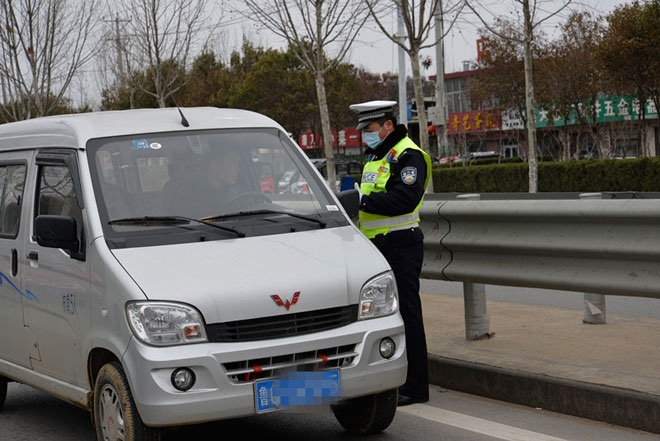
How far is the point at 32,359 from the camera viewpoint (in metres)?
5.59

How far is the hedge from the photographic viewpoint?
977 inches

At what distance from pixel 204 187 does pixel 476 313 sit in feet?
8.42

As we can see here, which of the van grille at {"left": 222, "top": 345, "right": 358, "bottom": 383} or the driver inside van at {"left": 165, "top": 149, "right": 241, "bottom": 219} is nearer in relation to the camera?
the van grille at {"left": 222, "top": 345, "right": 358, "bottom": 383}

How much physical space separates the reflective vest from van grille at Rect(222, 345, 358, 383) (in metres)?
1.46

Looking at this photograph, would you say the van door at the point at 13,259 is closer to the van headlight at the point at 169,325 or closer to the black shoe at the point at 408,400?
the van headlight at the point at 169,325

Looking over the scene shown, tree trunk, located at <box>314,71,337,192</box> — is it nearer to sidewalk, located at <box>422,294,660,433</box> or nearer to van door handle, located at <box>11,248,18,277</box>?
sidewalk, located at <box>422,294,660,433</box>

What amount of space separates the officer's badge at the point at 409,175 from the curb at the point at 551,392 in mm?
1287

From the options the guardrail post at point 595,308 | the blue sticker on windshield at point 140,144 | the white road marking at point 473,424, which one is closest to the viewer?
the white road marking at point 473,424

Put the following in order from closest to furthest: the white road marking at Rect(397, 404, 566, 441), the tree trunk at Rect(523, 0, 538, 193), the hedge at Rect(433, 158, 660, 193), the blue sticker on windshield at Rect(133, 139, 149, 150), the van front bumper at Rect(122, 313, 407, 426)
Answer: the van front bumper at Rect(122, 313, 407, 426) < the white road marking at Rect(397, 404, 566, 441) < the blue sticker on windshield at Rect(133, 139, 149, 150) < the tree trunk at Rect(523, 0, 538, 193) < the hedge at Rect(433, 158, 660, 193)

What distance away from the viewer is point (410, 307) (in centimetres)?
588

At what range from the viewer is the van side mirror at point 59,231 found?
4.90 metres

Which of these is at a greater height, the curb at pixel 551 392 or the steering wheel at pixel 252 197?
the steering wheel at pixel 252 197

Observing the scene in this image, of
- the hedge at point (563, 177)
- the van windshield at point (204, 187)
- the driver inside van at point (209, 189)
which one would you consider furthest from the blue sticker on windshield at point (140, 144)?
the hedge at point (563, 177)

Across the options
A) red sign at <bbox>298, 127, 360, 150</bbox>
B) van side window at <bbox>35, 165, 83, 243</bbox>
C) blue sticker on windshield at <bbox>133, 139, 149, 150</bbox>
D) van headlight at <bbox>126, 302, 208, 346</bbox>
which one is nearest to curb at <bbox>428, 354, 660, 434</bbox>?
van headlight at <bbox>126, 302, 208, 346</bbox>
